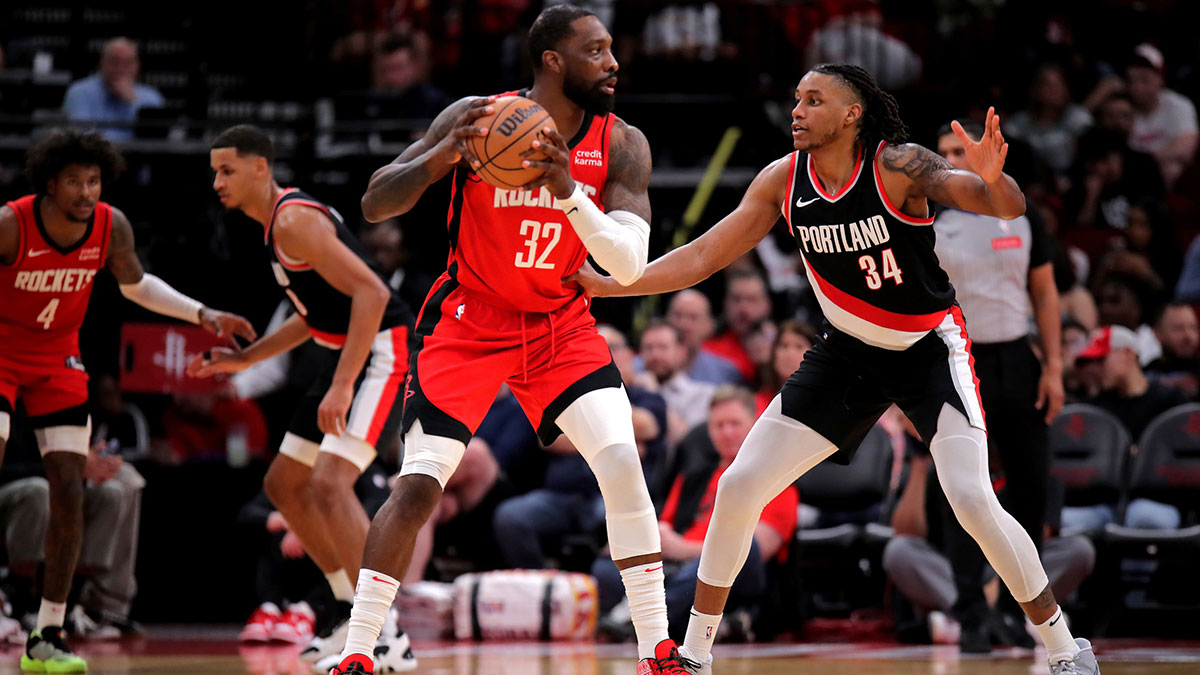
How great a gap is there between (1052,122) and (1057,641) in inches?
300

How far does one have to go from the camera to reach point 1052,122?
38.0ft

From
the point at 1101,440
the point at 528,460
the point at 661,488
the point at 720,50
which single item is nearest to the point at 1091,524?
the point at 1101,440

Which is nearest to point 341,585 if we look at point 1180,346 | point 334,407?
point 334,407

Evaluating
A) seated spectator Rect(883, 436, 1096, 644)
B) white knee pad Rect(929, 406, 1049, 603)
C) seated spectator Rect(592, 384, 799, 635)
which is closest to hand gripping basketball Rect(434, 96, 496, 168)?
white knee pad Rect(929, 406, 1049, 603)

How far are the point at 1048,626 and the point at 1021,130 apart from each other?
7.60 m

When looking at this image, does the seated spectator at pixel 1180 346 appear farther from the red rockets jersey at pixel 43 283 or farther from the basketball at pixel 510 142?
the red rockets jersey at pixel 43 283

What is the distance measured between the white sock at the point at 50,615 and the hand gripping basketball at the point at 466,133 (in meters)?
3.13

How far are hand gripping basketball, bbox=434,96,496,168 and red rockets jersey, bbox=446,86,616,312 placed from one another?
0.34m

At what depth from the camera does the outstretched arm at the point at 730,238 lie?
509 cm

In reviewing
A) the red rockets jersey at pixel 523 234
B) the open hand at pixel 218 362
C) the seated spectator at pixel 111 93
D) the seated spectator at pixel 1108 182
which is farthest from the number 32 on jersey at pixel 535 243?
the seated spectator at pixel 1108 182

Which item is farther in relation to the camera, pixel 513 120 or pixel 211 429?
pixel 211 429

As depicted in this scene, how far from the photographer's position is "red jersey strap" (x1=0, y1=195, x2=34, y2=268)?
21.3 feet

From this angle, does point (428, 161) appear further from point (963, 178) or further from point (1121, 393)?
point (1121, 393)

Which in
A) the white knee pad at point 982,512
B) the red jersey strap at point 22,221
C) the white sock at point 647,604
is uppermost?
the red jersey strap at point 22,221
